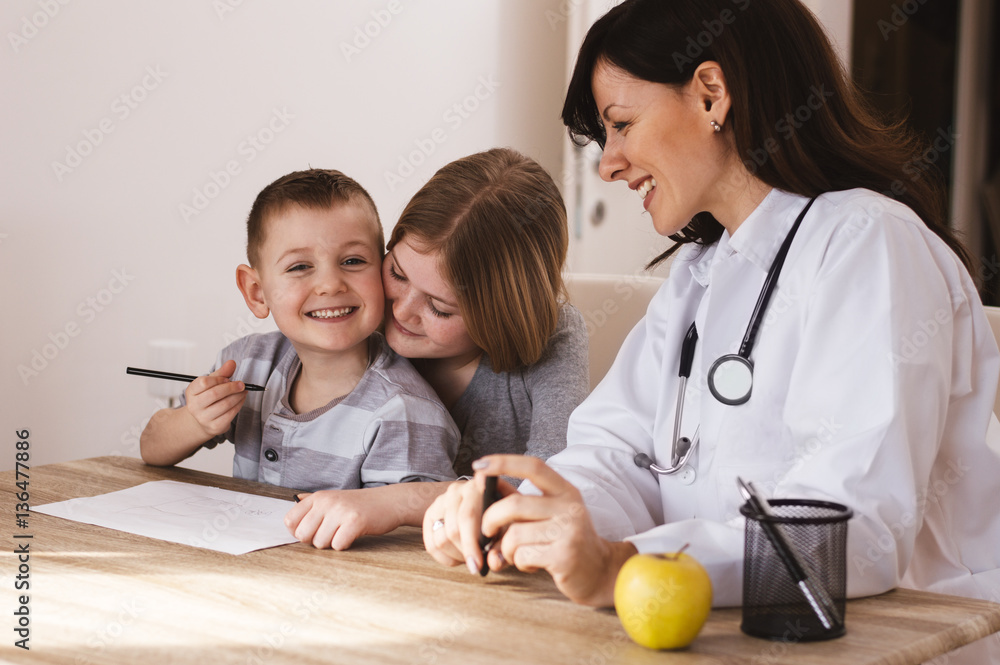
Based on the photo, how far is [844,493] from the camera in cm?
93

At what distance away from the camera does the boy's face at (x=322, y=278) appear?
1.57 meters

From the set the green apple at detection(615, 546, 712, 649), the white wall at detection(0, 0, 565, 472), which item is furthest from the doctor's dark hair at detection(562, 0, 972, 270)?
the white wall at detection(0, 0, 565, 472)

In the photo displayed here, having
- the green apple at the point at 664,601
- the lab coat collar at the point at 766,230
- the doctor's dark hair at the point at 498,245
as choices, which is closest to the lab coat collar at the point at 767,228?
the lab coat collar at the point at 766,230

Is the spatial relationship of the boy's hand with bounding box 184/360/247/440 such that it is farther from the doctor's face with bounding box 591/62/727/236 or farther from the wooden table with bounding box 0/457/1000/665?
the doctor's face with bounding box 591/62/727/236

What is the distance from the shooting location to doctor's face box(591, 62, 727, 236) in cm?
128

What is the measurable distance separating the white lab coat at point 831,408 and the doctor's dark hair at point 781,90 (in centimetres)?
6

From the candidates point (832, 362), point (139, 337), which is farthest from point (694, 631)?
point (139, 337)

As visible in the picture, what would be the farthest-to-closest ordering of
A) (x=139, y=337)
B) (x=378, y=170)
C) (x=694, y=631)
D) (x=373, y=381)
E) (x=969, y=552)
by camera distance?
(x=378, y=170) < (x=139, y=337) < (x=373, y=381) < (x=969, y=552) < (x=694, y=631)

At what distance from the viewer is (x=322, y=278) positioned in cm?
157

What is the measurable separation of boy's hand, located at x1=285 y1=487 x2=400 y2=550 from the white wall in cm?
151

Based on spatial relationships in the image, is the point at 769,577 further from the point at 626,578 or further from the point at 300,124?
the point at 300,124

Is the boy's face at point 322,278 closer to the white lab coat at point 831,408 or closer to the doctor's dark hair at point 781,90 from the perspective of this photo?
the white lab coat at point 831,408

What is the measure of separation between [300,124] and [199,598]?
2337 millimetres

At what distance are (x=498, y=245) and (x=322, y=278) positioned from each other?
0.30m
